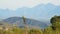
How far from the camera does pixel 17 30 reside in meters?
3.14

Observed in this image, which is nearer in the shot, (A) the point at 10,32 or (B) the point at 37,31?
(A) the point at 10,32

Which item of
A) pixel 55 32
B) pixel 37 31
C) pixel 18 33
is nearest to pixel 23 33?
pixel 18 33

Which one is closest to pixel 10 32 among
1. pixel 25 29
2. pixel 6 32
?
pixel 6 32

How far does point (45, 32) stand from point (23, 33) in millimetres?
519

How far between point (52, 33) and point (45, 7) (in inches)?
995

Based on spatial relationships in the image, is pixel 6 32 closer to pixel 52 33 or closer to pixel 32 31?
pixel 32 31

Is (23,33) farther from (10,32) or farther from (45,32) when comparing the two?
(45,32)

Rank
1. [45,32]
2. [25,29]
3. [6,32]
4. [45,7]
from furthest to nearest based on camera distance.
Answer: [45,7], [45,32], [25,29], [6,32]

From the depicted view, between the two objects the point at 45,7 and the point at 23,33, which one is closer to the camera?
the point at 23,33

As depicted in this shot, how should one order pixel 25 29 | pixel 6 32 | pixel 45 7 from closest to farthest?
pixel 6 32 < pixel 25 29 < pixel 45 7

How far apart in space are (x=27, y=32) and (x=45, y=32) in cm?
39

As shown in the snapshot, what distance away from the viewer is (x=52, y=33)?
3.49 metres

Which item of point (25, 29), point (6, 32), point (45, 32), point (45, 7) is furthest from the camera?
point (45, 7)

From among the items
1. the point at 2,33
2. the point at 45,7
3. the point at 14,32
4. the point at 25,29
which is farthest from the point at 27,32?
the point at 45,7
